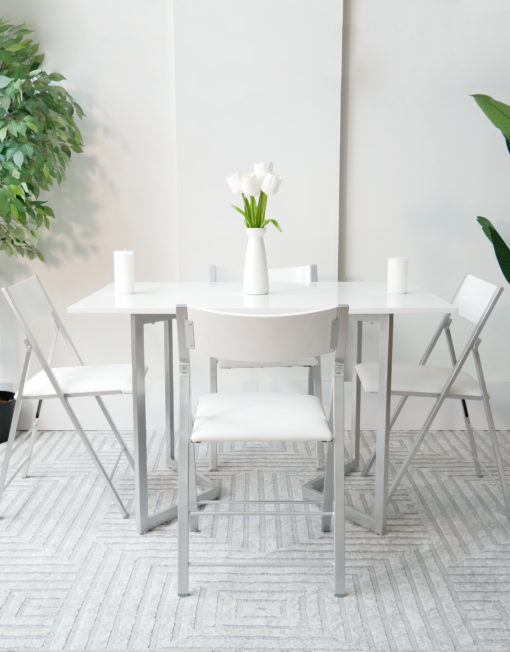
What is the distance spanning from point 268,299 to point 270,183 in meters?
0.43

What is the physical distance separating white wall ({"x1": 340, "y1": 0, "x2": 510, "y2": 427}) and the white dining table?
0.94 m

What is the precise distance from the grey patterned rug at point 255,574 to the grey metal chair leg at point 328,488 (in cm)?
5

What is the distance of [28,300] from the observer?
2.88 m

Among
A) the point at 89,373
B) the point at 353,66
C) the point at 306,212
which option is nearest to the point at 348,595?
the point at 89,373

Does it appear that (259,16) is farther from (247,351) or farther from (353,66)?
(247,351)

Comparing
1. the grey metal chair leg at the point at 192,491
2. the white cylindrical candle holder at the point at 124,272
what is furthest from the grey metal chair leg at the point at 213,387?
the white cylindrical candle holder at the point at 124,272

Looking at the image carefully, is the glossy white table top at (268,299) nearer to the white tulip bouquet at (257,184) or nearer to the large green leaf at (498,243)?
the white tulip bouquet at (257,184)

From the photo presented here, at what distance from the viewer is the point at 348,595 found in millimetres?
2184

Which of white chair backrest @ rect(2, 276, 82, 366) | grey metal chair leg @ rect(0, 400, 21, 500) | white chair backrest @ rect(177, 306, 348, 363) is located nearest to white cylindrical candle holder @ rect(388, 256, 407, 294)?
white chair backrest @ rect(177, 306, 348, 363)

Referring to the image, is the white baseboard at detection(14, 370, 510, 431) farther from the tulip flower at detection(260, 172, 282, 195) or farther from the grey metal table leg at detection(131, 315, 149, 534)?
the tulip flower at detection(260, 172, 282, 195)

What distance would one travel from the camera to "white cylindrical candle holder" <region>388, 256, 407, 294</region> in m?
2.73

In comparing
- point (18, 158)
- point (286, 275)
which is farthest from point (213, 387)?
point (18, 158)

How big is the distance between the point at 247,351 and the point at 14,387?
2213 mm

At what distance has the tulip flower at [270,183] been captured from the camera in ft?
8.20
